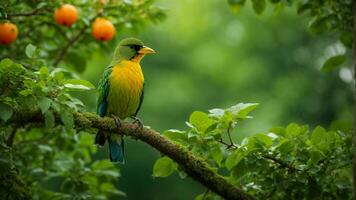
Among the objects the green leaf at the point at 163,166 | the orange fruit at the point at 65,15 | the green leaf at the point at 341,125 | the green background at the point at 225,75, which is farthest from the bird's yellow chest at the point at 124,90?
the green background at the point at 225,75

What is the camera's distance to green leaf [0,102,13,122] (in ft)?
12.9

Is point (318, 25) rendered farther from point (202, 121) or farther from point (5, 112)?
point (5, 112)

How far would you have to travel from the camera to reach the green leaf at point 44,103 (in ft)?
12.9

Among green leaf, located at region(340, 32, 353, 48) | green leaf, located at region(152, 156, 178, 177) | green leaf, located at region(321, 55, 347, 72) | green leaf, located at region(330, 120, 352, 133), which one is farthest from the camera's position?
green leaf, located at region(340, 32, 353, 48)

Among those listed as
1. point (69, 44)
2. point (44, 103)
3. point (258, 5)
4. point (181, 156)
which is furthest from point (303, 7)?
point (44, 103)

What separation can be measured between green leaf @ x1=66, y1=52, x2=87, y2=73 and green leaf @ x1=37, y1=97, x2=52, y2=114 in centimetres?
227

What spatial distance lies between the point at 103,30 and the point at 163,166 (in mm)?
1449

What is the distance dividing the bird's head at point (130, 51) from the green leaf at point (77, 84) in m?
1.92

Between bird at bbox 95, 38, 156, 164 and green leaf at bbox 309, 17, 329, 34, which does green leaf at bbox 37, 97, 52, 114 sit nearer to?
bird at bbox 95, 38, 156, 164

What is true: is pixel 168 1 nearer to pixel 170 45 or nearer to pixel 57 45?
pixel 170 45

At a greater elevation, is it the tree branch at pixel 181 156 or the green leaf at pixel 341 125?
the green leaf at pixel 341 125

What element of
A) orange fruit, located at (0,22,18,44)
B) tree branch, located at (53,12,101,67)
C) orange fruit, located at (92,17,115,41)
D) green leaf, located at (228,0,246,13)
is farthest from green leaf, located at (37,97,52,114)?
green leaf, located at (228,0,246,13)

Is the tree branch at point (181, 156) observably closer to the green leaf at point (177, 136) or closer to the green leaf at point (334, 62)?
the green leaf at point (177, 136)

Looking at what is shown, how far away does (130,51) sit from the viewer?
20.2 feet
